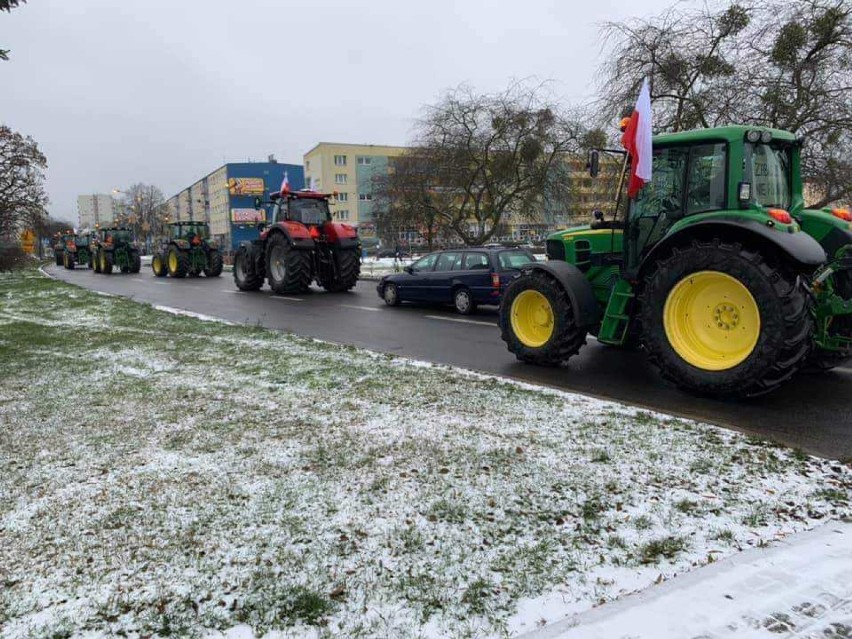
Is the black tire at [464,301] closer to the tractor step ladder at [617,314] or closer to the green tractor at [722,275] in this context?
the green tractor at [722,275]

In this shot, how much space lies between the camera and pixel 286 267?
17.1 meters

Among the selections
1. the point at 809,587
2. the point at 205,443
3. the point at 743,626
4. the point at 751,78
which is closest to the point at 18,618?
the point at 205,443

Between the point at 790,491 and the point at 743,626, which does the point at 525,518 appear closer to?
the point at 743,626

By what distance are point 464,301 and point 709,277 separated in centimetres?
746

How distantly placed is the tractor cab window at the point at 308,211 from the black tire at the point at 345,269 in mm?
1169

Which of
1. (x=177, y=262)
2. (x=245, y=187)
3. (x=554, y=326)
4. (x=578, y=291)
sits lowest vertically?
(x=554, y=326)

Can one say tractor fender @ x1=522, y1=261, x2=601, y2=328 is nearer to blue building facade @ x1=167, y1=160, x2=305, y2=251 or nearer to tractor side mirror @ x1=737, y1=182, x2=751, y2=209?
tractor side mirror @ x1=737, y1=182, x2=751, y2=209

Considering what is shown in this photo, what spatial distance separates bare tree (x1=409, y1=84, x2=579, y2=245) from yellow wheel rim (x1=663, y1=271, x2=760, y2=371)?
1953 centimetres

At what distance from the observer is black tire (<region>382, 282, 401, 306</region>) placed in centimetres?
1455

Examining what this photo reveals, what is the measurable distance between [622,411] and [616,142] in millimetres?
13544

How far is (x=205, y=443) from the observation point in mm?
4391

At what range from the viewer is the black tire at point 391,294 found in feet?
47.7

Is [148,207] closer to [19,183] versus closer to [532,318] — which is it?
[19,183]

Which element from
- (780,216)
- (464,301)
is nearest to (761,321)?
(780,216)
